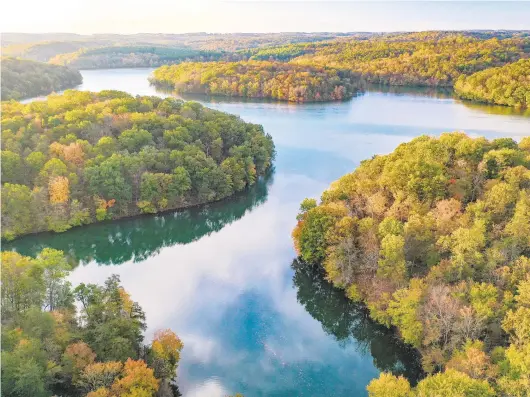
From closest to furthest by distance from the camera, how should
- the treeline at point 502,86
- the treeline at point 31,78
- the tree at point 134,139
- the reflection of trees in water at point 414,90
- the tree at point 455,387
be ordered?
the tree at point 455,387
the tree at point 134,139
the treeline at point 31,78
the treeline at point 502,86
the reflection of trees in water at point 414,90

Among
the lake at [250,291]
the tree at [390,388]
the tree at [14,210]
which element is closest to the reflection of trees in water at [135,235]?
the lake at [250,291]

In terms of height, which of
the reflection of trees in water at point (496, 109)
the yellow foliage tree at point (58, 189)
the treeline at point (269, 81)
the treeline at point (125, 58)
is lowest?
the yellow foliage tree at point (58, 189)

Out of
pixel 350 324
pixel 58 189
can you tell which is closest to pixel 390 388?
pixel 350 324

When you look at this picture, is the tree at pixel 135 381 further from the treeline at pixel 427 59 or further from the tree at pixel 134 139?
the treeline at pixel 427 59

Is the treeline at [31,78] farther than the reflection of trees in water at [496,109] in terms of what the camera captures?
Yes

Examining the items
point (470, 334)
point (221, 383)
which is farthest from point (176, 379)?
point (470, 334)

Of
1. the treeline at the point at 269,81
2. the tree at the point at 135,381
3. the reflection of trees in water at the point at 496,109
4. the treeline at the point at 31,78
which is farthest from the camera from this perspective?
the treeline at the point at 269,81

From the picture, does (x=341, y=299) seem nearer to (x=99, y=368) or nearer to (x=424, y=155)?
(x=424, y=155)

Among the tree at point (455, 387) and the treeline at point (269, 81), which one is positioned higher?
the treeline at point (269, 81)
